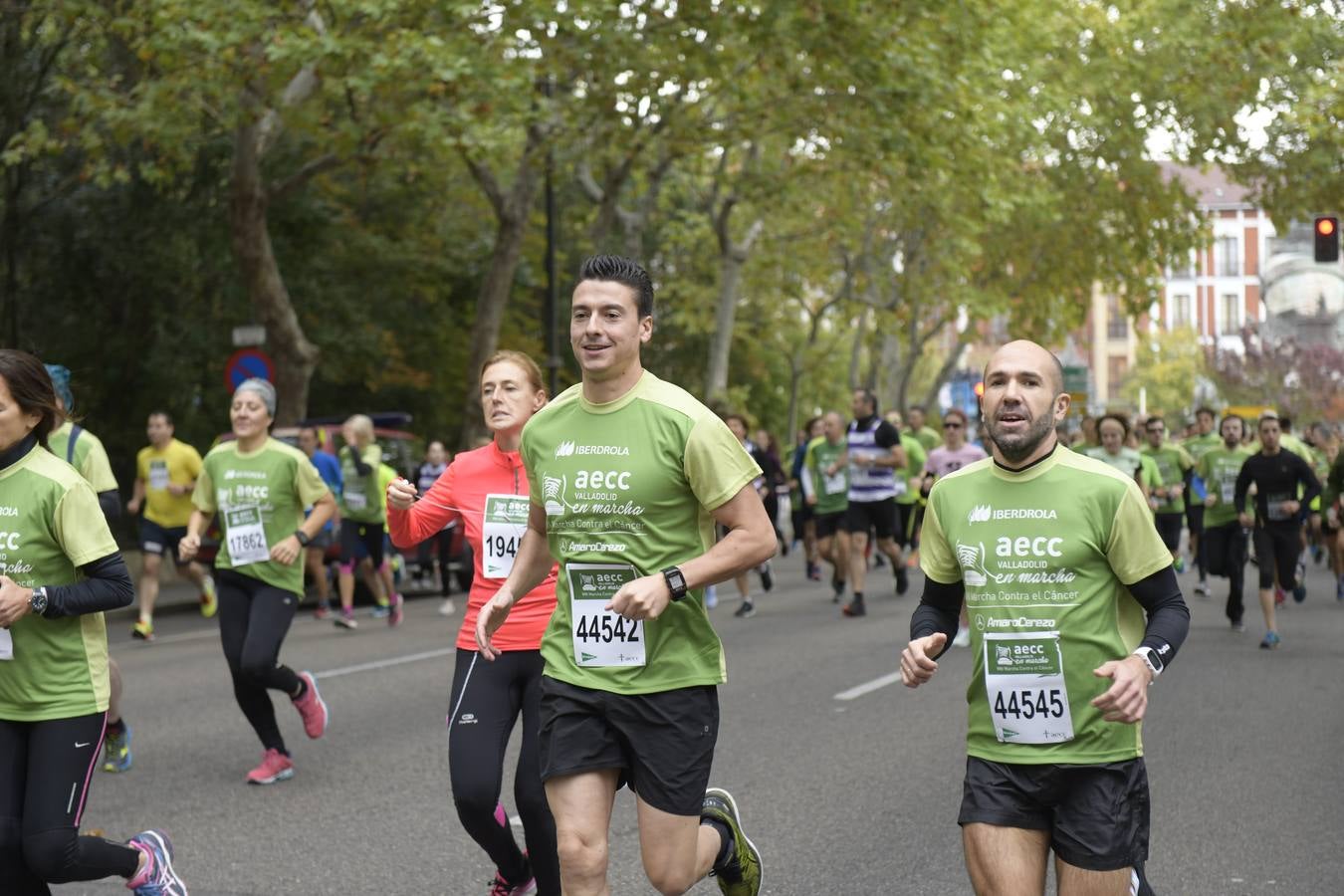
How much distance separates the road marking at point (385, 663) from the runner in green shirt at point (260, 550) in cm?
397

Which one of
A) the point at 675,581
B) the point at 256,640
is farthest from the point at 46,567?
the point at 256,640

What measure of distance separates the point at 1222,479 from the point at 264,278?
450 inches

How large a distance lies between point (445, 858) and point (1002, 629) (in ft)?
10.2

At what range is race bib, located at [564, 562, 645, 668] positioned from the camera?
4500 mm

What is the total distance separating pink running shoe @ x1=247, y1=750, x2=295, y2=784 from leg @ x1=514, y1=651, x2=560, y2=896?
3.03 m

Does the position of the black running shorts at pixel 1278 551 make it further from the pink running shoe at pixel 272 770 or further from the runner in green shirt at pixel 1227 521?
the pink running shoe at pixel 272 770

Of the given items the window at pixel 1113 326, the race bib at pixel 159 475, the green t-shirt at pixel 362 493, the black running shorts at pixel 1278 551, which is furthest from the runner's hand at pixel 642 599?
the window at pixel 1113 326

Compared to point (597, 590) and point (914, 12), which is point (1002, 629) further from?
point (914, 12)

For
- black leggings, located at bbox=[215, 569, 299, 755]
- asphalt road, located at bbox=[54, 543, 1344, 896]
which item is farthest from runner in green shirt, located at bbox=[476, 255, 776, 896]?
black leggings, located at bbox=[215, 569, 299, 755]

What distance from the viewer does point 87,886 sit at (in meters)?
6.34

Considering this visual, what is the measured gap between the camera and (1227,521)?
14898mm

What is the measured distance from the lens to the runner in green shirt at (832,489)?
57.2 feet

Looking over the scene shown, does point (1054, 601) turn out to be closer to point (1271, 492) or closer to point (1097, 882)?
point (1097, 882)

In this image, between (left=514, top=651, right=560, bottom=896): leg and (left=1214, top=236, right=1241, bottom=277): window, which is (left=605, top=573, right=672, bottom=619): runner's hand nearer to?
(left=514, top=651, right=560, bottom=896): leg
